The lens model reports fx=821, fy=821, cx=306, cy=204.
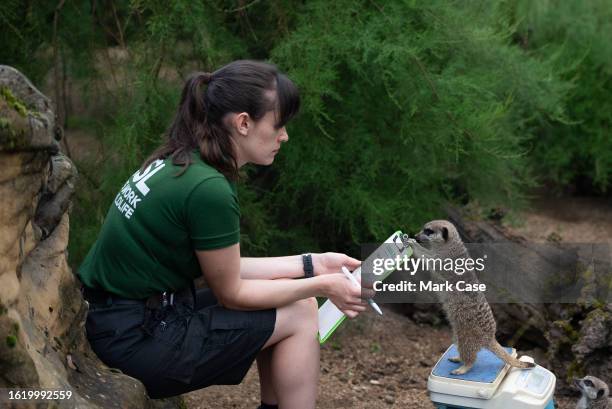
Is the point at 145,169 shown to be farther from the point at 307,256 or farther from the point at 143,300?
the point at 307,256

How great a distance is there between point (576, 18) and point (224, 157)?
15.7 feet

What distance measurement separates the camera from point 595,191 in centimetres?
708

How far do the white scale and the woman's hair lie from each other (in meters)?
0.94

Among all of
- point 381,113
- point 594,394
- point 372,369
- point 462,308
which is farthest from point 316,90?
point 594,394

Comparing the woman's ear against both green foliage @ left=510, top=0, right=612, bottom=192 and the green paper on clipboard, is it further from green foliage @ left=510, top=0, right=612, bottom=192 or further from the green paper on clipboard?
green foliage @ left=510, top=0, right=612, bottom=192

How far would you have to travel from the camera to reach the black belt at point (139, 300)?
8.10 feet

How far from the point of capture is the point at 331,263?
2.84 meters

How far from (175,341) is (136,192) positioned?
18.0 inches

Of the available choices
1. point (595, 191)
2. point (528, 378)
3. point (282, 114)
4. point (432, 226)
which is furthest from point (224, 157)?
point (595, 191)

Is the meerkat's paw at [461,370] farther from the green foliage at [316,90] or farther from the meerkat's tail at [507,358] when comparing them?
the green foliage at [316,90]

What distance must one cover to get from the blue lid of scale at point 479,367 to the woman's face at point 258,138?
0.90 metres

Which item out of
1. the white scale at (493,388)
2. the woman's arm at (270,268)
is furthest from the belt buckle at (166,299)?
the white scale at (493,388)

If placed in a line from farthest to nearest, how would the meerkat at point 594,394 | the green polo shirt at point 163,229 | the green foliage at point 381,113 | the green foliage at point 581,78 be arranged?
the green foliage at point 581,78
the green foliage at point 381,113
the meerkat at point 594,394
the green polo shirt at point 163,229

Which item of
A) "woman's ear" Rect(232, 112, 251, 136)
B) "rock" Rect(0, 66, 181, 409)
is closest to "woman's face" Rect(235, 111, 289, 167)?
"woman's ear" Rect(232, 112, 251, 136)
